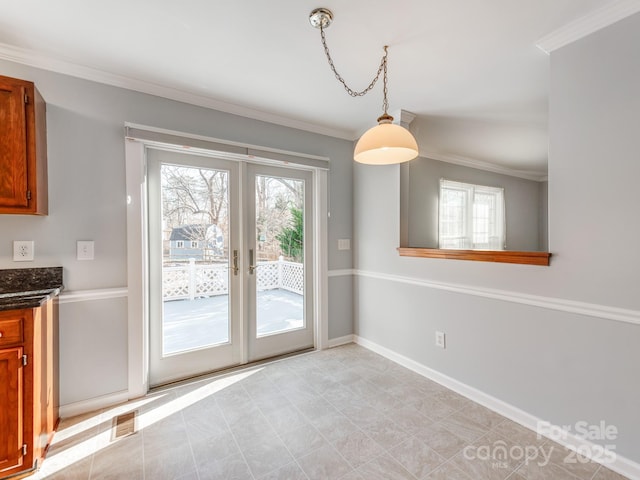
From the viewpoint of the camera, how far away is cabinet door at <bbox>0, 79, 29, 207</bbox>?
1.74 metres

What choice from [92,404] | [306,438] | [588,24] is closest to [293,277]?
[306,438]

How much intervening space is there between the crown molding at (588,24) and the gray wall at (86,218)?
2731 millimetres

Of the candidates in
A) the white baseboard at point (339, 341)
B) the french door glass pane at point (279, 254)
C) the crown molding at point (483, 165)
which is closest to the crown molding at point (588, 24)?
the crown molding at point (483, 165)

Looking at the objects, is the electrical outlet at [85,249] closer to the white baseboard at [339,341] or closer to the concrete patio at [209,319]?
the concrete patio at [209,319]

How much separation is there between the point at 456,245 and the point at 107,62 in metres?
4.35

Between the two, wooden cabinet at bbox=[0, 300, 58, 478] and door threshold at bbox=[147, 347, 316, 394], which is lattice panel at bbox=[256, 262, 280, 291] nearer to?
door threshold at bbox=[147, 347, 316, 394]

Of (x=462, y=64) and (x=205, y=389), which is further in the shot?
(x=205, y=389)

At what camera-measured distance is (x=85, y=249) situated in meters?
2.15

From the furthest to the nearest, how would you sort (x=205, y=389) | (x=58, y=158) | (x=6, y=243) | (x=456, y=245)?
1. (x=456, y=245)
2. (x=205, y=389)
3. (x=58, y=158)
4. (x=6, y=243)

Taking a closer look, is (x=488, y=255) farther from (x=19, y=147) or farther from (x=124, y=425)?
(x=19, y=147)

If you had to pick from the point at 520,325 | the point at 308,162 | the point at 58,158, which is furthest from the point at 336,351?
the point at 58,158

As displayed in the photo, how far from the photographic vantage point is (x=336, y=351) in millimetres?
3266

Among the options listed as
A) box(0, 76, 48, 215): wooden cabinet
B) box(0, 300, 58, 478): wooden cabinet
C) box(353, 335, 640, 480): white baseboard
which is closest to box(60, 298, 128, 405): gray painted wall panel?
box(0, 300, 58, 478): wooden cabinet

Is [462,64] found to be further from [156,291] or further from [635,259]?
[156,291]
